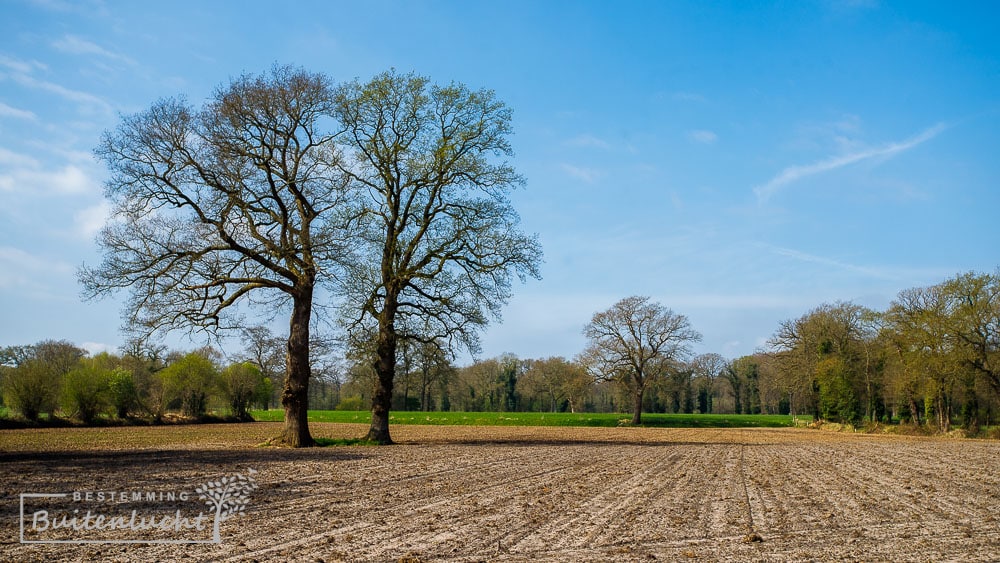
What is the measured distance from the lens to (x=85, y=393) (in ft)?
131

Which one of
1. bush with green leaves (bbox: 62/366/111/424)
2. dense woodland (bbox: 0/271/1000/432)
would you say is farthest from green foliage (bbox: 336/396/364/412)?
bush with green leaves (bbox: 62/366/111/424)

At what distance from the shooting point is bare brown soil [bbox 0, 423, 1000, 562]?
7.04 metres

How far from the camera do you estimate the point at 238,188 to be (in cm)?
2166

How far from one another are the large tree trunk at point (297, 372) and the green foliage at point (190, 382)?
3155 cm

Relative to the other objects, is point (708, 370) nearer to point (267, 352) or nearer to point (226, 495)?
point (267, 352)

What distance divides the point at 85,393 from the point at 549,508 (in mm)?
40410

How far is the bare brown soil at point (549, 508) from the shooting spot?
7.04 metres

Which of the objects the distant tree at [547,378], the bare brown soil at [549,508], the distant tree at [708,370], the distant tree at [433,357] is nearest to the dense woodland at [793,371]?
the distant tree at [433,357]

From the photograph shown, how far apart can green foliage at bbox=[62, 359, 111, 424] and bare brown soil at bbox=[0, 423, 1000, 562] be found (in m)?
24.0

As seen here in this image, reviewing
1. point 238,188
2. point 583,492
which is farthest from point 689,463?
point 238,188

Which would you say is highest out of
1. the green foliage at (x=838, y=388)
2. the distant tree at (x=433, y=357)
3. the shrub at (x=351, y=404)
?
the distant tree at (x=433, y=357)

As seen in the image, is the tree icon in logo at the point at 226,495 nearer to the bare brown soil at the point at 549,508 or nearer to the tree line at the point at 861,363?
the bare brown soil at the point at 549,508

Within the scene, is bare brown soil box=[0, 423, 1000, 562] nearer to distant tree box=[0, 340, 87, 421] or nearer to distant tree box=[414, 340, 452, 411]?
distant tree box=[414, 340, 452, 411]

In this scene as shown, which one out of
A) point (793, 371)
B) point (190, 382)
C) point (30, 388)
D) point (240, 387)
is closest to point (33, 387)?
point (30, 388)
